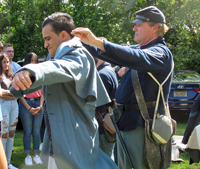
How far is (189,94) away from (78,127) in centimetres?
790

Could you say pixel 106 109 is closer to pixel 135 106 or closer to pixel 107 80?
pixel 107 80

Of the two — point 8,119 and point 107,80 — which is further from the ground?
point 107,80

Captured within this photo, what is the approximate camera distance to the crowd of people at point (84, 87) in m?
1.59

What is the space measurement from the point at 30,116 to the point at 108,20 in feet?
29.6

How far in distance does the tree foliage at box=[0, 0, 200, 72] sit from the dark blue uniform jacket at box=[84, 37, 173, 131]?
969 cm

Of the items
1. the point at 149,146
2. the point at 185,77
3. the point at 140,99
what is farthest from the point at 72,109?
the point at 185,77

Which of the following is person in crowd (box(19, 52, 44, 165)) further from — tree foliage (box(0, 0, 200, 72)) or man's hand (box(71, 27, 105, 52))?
tree foliage (box(0, 0, 200, 72))

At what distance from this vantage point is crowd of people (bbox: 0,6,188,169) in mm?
1590

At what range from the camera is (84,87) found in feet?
5.61

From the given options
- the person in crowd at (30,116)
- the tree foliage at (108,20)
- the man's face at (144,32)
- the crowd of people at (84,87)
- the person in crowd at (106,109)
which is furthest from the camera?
the tree foliage at (108,20)

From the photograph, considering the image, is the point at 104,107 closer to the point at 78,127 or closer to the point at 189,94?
the point at 78,127

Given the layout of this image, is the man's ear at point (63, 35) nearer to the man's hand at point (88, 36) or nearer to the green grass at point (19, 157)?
the man's hand at point (88, 36)

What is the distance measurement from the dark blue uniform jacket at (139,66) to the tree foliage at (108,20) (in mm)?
9687

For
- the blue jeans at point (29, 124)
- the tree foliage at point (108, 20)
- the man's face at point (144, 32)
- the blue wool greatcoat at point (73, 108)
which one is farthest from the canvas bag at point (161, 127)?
the tree foliage at point (108, 20)
